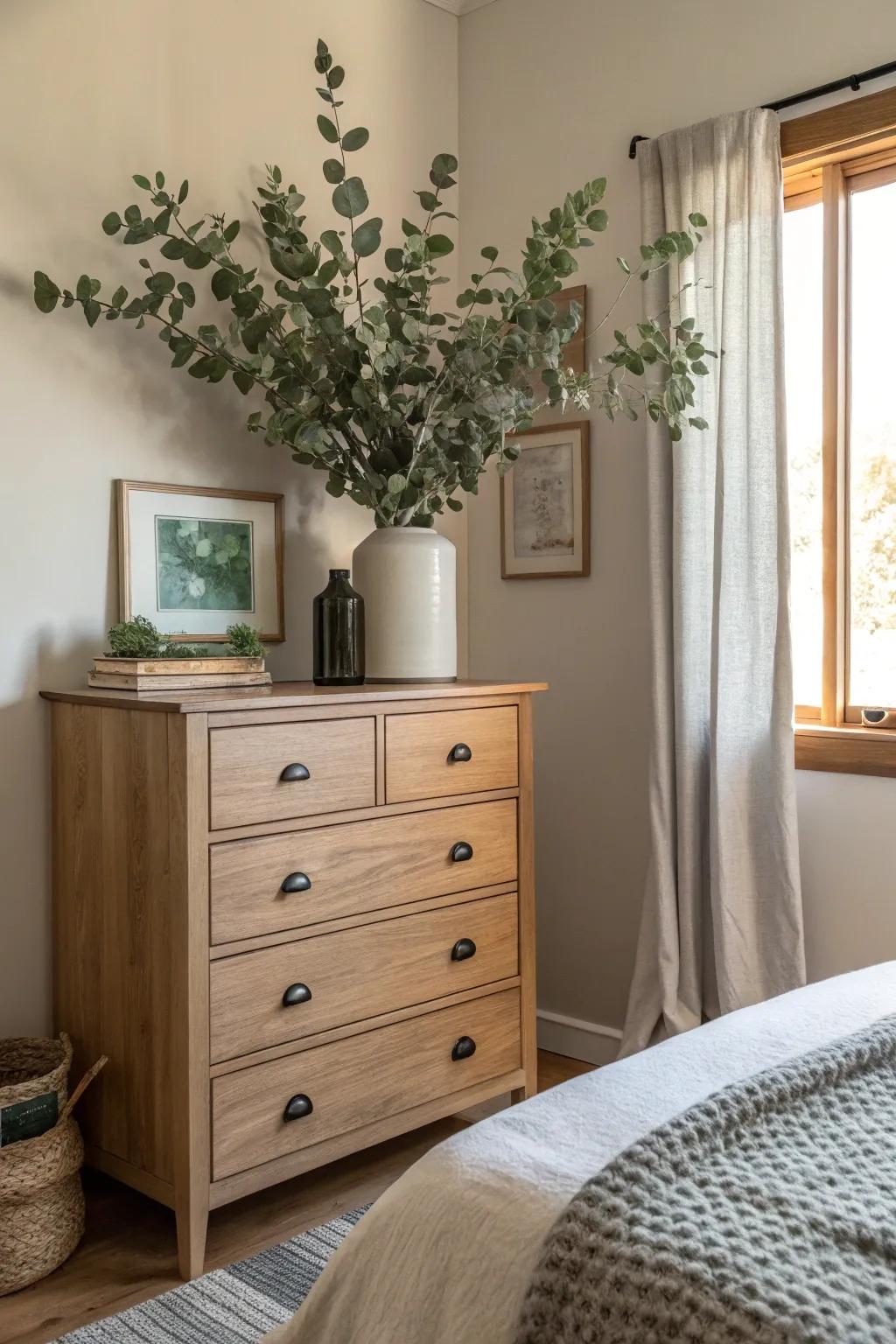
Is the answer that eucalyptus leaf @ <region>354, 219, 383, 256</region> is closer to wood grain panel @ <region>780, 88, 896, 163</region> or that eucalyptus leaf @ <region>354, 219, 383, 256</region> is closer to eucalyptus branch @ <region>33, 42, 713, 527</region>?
eucalyptus branch @ <region>33, 42, 713, 527</region>

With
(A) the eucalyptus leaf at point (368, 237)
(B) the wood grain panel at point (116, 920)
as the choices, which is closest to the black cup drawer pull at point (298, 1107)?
(B) the wood grain panel at point (116, 920)

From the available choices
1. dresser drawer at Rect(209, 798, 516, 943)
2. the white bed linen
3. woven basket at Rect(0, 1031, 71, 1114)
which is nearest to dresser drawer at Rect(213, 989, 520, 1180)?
dresser drawer at Rect(209, 798, 516, 943)

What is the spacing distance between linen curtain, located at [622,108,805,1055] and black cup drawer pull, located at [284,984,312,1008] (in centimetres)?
92

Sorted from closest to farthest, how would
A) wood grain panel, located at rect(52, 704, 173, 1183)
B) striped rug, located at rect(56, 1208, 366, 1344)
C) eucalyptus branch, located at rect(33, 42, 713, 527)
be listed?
striped rug, located at rect(56, 1208, 366, 1344), wood grain panel, located at rect(52, 704, 173, 1183), eucalyptus branch, located at rect(33, 42, 713, 527)

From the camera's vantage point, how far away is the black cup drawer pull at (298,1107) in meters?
2.20

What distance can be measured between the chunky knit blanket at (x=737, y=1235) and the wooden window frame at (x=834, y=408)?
1556 millimetres

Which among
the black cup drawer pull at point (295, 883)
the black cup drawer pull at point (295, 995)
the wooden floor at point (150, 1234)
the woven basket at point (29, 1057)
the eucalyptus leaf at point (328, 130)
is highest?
the eucalyptus leaf at point (328, 130)

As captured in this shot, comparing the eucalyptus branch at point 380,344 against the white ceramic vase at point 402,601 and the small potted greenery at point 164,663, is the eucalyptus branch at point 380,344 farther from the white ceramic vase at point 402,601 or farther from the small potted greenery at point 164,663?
the small potted greenery at point 164,663

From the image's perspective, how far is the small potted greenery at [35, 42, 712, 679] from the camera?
2510 mm

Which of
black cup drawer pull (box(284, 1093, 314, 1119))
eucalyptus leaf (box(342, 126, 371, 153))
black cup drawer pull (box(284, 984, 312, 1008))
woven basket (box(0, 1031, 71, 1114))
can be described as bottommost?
black cup drawer pull (box(284, 1093, 314, 1119))

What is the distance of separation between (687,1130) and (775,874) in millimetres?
1599

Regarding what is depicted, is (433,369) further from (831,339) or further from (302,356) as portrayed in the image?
(831,339)

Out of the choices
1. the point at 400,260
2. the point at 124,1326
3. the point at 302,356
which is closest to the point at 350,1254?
the point at 124,1326

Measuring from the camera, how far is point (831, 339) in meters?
2.68
